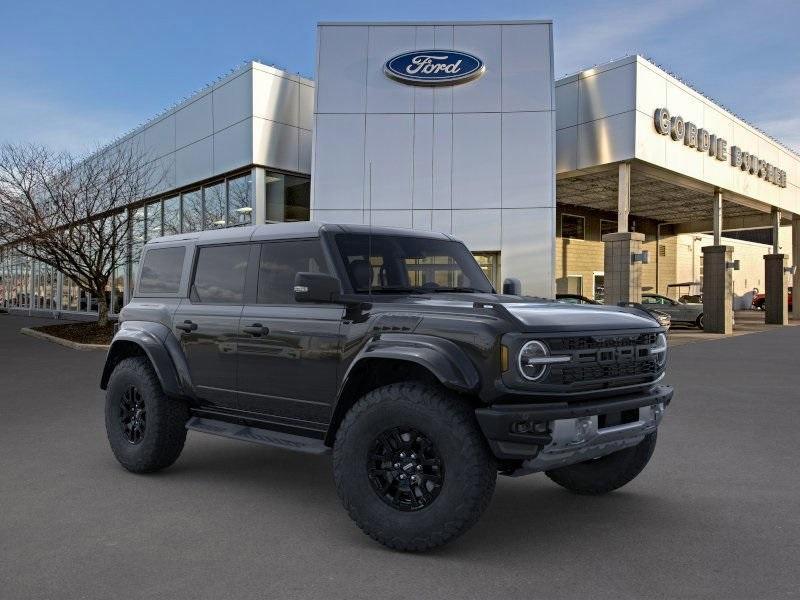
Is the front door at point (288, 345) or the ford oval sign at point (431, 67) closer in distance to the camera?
the front door at point (288, 345)

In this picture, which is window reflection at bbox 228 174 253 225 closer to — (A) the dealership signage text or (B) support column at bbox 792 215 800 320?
(A) the dealership signage text

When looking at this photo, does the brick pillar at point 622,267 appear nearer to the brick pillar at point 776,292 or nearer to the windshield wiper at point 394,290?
the brick pillar at point 776,292

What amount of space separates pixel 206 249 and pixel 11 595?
9.77ft

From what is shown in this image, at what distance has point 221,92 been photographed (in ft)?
76.1

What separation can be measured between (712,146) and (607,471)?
80.1 feet

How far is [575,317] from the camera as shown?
4.07 metres

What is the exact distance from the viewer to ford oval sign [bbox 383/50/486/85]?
20.6m

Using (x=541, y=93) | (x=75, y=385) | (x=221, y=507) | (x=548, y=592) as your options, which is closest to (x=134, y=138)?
(x=541, y=93)

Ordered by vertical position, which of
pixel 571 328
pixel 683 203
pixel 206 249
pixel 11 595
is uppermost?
pixel 683 203

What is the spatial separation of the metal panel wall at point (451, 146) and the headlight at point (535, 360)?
1693 cm

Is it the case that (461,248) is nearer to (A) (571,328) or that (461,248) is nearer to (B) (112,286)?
(A) (571,328)

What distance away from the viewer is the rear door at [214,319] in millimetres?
5172

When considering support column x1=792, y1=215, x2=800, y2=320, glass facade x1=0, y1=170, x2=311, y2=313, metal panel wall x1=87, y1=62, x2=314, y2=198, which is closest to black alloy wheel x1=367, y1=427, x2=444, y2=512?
glass facade x1=0, y1=170, x2=311, y2=313

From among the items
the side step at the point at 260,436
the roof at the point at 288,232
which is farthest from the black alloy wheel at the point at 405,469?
the roof at the point at 288,232
